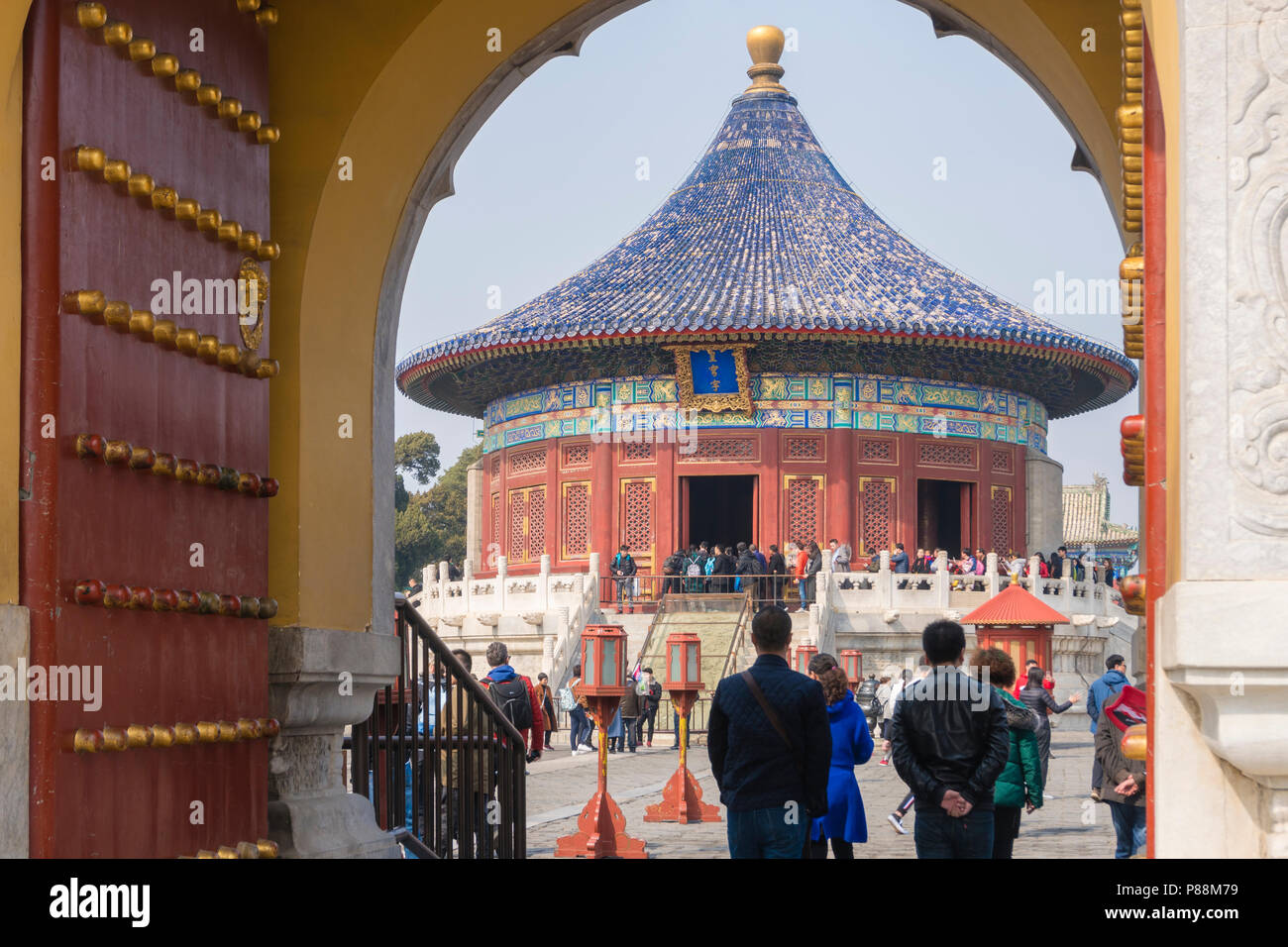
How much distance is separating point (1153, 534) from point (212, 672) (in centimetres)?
222

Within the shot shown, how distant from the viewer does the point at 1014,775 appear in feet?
19.6

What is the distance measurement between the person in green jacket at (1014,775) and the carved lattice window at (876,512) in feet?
66.6

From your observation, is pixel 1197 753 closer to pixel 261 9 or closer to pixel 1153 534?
pixel 1153 534

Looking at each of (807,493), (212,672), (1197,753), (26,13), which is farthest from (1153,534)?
(807,493)

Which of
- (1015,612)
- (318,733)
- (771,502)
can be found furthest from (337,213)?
(771,502)

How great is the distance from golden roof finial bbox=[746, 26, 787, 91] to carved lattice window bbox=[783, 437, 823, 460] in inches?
400

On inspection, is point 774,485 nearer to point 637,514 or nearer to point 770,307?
point 637,514

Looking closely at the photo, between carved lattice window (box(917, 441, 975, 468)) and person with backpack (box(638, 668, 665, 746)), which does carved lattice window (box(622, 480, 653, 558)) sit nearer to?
carved lattice window (box(917, 441, 975, 468))

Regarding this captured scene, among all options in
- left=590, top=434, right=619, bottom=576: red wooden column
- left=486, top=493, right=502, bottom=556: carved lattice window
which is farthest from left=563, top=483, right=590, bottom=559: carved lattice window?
left=486, top=493, right=502, bottom=556: carved lattice window

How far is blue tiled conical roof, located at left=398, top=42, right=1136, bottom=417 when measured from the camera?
1035 inches

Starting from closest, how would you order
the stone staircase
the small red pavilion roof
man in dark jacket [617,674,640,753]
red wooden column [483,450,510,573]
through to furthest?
man in dark jacket [617,674,640,753] < the small red pavilion roof < the stone staircase < red wooden column [483,450,510,573]

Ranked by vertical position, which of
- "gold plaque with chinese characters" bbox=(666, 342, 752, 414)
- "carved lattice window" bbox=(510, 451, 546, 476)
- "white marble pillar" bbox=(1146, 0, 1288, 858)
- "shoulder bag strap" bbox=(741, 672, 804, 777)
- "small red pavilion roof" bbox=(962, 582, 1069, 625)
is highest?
"gold plaque with chinese characters" bbox=(666, 342, 752, 414)

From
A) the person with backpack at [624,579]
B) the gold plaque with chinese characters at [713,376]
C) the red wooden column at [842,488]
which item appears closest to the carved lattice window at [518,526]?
the person with backpack at [624,579]

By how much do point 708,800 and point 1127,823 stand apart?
237 inches
